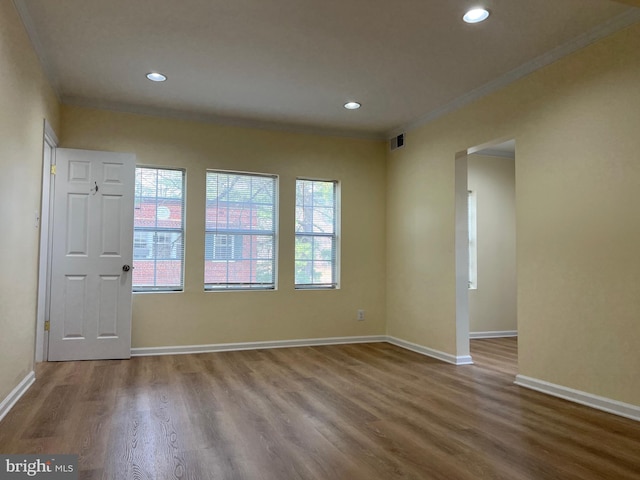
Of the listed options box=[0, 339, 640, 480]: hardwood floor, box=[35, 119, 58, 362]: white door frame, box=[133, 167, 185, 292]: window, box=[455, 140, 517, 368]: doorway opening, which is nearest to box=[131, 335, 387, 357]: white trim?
box=[0, 339, 640, 480]: hardwood floor

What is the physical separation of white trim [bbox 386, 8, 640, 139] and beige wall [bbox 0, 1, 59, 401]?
3.69 meters

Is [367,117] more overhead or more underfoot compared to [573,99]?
more overhead

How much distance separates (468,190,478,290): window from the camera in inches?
249

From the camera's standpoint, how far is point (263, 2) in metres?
2.91

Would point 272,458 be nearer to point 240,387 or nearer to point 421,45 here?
point 240,387

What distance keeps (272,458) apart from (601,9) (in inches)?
133

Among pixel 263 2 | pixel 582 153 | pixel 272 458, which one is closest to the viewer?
pixel 272 458

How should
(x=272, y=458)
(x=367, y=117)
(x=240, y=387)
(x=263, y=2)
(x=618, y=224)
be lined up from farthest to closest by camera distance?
(x=367, y=117) < (x=240, y=387) < (x=618, y=224) < (x=263, y=2) < (x=272, y=458)

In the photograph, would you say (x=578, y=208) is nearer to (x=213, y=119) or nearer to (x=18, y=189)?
(x=213, y=119)

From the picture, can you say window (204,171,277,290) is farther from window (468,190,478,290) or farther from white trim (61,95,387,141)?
window (468,190,478,290)

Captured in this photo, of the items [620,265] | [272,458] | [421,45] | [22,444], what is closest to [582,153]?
[620,265]

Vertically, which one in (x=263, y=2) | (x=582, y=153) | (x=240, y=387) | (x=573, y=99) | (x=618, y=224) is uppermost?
(x=263, y=2)

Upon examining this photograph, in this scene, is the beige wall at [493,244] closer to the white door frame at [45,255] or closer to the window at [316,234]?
the window at [316,234]

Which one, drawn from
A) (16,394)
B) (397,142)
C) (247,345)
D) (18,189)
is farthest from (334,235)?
(16,394)
